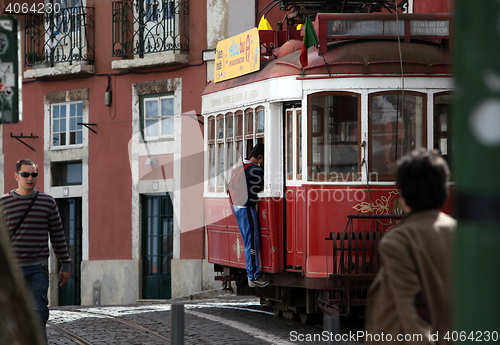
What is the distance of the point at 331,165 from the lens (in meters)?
11.8

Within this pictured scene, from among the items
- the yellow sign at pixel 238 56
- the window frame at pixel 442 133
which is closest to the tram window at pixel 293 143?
the yellow sign at pixel 238 56

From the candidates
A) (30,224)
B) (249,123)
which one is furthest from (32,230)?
(249,123)

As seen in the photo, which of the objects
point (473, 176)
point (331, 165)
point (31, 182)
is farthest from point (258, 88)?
point (473, 176)

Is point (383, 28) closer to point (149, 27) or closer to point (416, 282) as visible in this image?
point (416, 282)

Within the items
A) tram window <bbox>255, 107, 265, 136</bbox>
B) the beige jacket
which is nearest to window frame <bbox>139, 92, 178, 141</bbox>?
tram window <bbox>255, 107, 265, 136</bbox>

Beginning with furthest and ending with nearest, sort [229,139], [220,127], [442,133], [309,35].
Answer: [220,127] < [229,139] < [442,133] < [309,35]

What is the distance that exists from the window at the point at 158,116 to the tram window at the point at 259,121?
9.36 metres

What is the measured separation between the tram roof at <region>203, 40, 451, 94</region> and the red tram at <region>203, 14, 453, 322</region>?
0.01m

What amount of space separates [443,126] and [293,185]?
1.87 meters

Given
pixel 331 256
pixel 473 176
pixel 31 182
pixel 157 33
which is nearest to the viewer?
pixel 473 176

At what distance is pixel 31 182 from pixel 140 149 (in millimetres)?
14055

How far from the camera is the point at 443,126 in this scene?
38.8 feet

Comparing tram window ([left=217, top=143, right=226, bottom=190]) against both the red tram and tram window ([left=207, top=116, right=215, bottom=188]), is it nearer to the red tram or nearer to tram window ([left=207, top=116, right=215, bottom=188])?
tram window ([left=207, top=116, right=215, bottom=188])

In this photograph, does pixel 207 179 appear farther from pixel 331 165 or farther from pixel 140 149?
pixel 140 149
